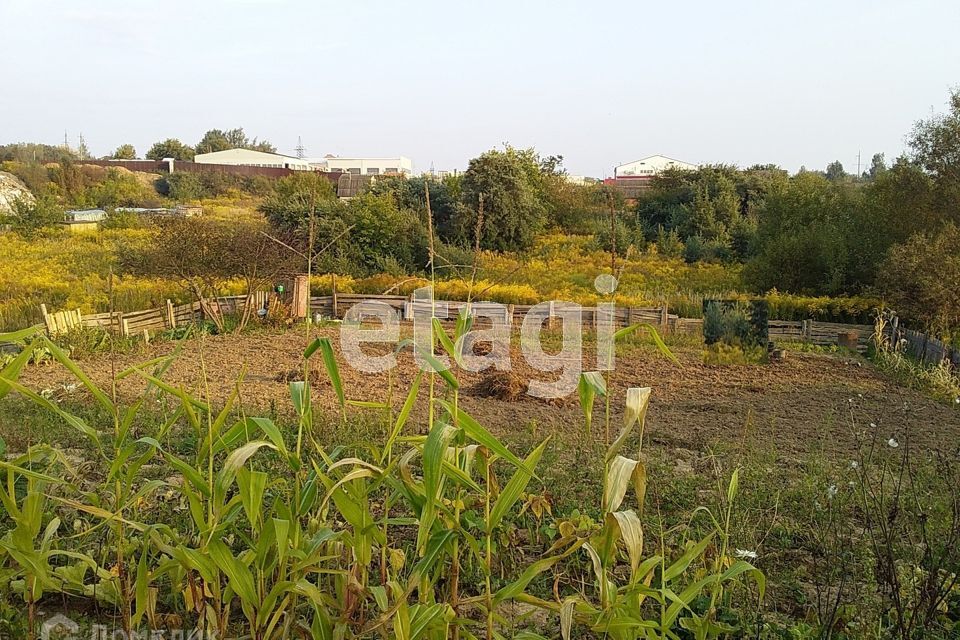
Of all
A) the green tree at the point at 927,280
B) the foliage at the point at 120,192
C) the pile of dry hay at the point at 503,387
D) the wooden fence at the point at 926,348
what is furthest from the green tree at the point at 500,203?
the foliage at the point at 120,192

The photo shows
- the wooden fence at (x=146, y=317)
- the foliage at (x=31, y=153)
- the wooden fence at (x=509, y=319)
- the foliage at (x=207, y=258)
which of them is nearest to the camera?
the wooden fence at (x=146, y=317)

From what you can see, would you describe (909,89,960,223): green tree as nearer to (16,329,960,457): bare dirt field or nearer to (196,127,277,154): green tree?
(16,329,960,457): bare dirt field

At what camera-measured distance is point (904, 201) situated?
11203mm

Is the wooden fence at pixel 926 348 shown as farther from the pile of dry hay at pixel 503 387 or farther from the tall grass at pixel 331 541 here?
the tall grass at pixel 331 541

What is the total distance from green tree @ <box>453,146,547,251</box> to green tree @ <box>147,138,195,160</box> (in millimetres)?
34996

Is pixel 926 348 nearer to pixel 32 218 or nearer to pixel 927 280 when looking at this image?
pixel 927 280

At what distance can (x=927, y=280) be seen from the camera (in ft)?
28.3

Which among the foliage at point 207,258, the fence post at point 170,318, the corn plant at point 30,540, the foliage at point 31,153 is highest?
the foliage at point 31,153

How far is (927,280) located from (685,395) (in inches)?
179

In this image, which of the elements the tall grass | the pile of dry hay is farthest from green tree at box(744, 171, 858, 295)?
the tall grass

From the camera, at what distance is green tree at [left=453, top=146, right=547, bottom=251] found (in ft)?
53.1

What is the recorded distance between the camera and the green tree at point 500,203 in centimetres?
1619

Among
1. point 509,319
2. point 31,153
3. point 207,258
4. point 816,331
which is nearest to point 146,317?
point 207,258

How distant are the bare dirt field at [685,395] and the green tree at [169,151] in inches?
1630
